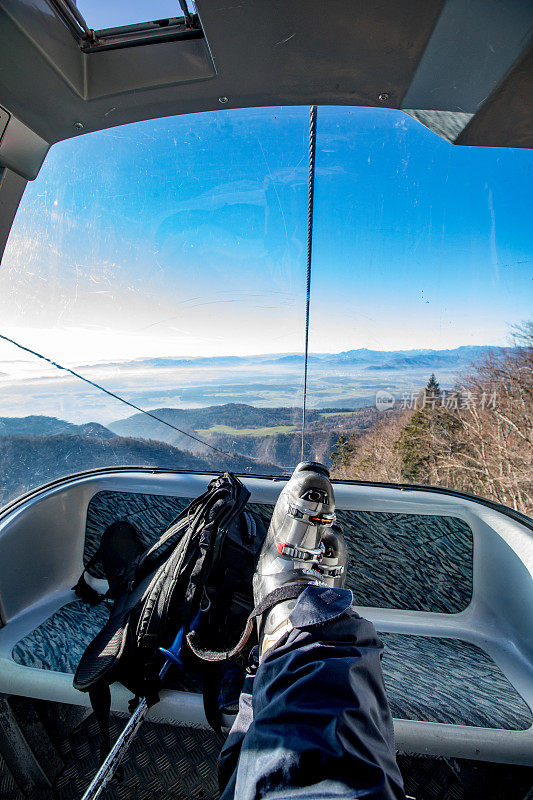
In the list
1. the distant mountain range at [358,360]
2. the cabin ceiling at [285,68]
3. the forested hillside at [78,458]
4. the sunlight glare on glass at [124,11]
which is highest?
the sunlight glare on glass at [124,11]

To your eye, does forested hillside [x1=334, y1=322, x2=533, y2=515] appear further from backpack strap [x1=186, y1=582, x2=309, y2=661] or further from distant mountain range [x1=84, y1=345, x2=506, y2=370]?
backpack strap [x1=186, y1=582, x2=309, y2=661]

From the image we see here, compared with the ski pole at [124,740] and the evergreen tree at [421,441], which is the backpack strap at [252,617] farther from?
the evergreen tree at [421,441]

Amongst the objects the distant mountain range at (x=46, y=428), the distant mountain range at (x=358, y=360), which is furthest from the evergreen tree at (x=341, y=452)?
the distant mountain range at (x=46, y=428)

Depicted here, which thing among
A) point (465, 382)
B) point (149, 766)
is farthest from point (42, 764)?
point (465, 382)

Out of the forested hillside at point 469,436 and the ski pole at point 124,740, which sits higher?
the forested hillside at point 469,436

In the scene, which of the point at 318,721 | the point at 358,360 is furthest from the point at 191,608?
the point at 358,360

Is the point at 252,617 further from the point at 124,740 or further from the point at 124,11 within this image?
the point at 124,11

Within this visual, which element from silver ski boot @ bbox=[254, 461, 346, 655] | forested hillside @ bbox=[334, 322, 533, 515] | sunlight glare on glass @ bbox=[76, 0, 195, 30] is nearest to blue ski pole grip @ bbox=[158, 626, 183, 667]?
silver ski boot @ bbox=[254, 461, 346, 655]
